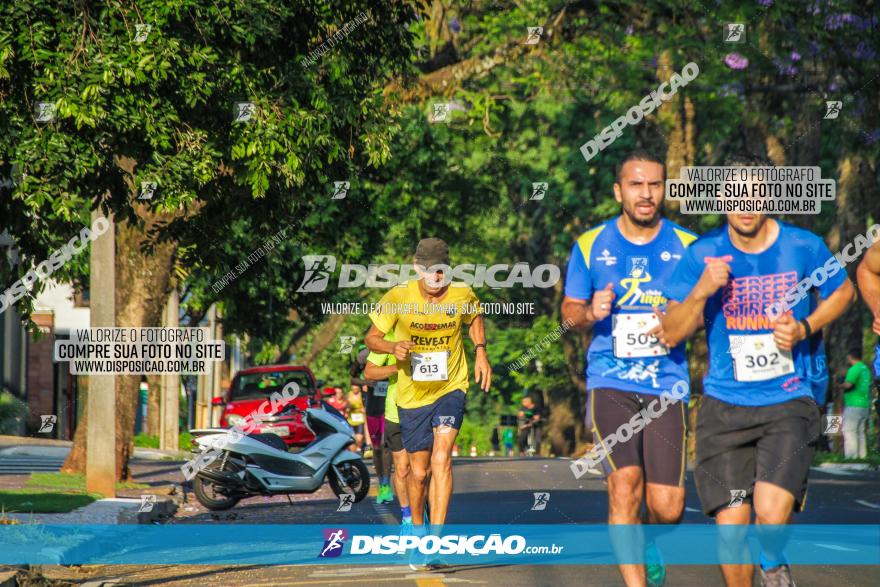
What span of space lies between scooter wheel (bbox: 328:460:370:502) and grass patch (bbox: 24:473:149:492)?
112 inches

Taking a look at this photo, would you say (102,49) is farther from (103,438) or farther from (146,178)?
(103,438)

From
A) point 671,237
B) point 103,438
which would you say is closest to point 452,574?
point 671,237

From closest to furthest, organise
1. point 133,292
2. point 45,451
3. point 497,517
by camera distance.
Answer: point 497,517 → point 133,292 → point 45,451

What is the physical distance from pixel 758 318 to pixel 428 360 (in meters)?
3.71

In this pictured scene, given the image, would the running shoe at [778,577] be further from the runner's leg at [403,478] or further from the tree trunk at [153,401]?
the tree trunk at [153,401]

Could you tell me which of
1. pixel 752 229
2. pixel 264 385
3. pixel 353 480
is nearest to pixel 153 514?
pixel 353 480

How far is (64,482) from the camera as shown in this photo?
19469mm

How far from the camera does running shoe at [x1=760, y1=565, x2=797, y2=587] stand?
7.67 meters

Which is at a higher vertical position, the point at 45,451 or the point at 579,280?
the point at 579,280

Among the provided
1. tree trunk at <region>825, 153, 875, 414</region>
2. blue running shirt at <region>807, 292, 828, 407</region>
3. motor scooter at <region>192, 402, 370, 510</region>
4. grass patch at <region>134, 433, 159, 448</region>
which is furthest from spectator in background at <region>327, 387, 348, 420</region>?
blue running shirt at <region>807, 292, 828, 407</region>

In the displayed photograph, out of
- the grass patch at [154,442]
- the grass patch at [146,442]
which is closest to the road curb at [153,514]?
the grass patch at [154,442]

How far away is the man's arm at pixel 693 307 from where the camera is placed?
7.85 metres

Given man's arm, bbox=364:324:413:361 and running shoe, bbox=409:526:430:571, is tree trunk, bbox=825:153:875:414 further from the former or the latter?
running shoe, bbox=409:526:430:571

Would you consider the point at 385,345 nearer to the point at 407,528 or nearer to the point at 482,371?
the point at 482,371
